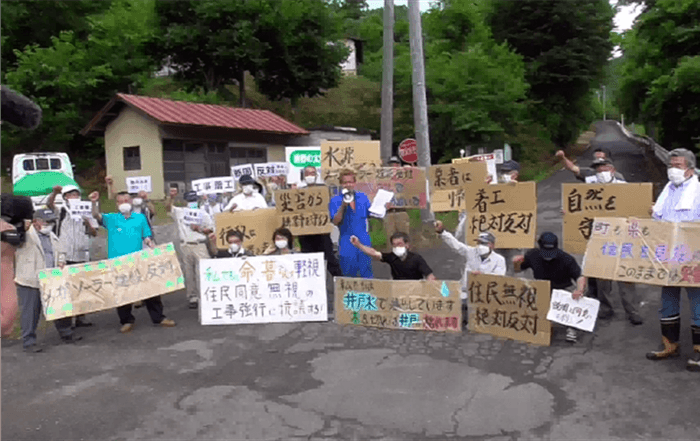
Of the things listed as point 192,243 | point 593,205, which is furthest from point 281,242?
point 593,205

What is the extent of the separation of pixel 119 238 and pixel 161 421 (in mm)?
3840

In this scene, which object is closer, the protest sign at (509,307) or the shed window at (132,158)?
the protest sign at (509,307)

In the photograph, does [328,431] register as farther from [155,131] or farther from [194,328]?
[155,131]

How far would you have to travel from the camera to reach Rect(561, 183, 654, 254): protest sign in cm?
725

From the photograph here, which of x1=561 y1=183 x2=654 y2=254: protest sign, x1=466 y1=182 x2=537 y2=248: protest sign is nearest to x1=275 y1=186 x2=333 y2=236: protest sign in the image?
x1=466 y1=182 x2=537 y2=248: protest sign

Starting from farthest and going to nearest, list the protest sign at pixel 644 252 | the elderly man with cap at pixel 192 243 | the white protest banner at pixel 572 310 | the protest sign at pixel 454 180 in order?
the elderly man with cap at pixel 192 243 → the protest sign at pixel 454 180 → the white protest banner at pixel 572 310 → the protest sign at pixel 644 252

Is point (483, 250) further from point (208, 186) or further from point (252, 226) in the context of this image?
point (208, 186)

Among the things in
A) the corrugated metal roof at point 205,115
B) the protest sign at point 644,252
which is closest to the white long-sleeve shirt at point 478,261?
the protest sign at point 644,252

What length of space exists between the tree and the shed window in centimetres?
1784

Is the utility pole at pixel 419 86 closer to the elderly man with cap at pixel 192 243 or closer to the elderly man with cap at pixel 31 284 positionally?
the elderly man with cap at pixel 192 243

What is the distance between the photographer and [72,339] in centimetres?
799

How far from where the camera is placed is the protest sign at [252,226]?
9094 mm

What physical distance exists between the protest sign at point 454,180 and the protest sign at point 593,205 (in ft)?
3.57

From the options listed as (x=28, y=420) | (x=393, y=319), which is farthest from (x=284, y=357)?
(x=28, y=420)
